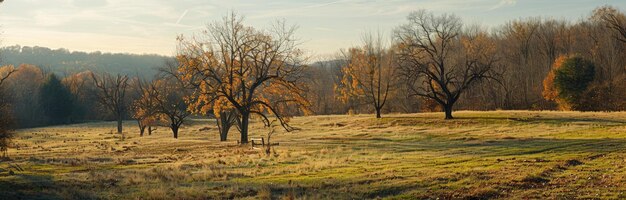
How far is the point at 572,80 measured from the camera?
218 ft

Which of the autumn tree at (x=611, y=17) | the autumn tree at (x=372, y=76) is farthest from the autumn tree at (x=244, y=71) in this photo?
the autumn tree at (x=611, y=17)

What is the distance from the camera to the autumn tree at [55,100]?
10238cm

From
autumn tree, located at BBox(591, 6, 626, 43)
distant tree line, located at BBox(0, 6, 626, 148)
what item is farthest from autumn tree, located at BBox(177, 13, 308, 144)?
autumn tree, located at BBox(591, 6, 626, 43)

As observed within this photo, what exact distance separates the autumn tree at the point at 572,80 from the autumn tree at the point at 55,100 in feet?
289

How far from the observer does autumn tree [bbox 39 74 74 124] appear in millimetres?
102375

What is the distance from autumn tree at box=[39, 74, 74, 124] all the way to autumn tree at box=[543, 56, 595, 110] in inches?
3470

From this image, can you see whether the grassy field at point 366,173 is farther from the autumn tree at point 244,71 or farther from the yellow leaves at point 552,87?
Answer: the yellow leaves at point 552,87

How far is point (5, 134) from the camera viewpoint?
33.2 meters

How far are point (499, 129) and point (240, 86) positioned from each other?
69.9 feet

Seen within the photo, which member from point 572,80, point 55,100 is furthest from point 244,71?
point 55,100

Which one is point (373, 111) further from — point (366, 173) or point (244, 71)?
point (366, 173)

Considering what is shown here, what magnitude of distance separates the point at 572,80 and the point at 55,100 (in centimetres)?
9072

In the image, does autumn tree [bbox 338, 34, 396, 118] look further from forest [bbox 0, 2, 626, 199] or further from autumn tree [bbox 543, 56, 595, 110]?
autumn tree [bbox 543, 56, 595, 110]

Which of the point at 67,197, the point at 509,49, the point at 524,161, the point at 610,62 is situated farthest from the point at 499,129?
the point at 509,49
